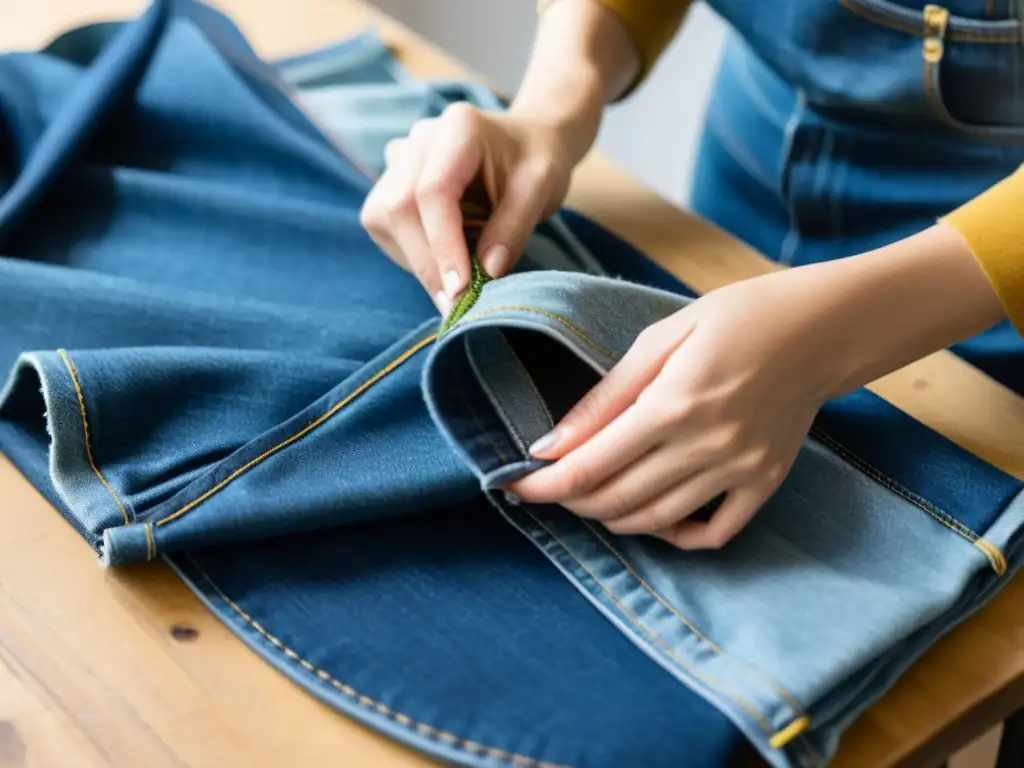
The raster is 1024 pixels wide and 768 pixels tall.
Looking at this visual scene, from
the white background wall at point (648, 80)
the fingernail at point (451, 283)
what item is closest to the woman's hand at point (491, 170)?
the fingernail at point (451, 283)

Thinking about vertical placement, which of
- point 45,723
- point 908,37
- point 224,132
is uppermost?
point 908,37

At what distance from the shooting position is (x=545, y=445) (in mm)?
460

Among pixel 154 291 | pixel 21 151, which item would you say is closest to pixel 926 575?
pixel 154 291

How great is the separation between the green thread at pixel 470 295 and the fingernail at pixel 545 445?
6 centimetres

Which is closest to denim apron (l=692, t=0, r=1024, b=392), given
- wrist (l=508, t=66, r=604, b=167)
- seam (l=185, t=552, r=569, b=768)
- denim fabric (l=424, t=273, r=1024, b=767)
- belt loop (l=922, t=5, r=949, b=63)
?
belt loop (l=922, t=5, r=949, b=63)

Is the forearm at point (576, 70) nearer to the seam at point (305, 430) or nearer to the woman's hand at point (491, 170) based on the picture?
the woman's hand at point (491, 170)

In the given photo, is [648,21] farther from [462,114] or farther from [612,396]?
[612,396]

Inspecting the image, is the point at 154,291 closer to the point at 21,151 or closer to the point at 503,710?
the point at 21,151

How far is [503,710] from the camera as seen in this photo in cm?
41

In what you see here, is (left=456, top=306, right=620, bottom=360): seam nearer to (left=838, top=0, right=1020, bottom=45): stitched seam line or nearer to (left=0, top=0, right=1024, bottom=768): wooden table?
(left=0, top=0, right=1024, bottom=768): wooden table

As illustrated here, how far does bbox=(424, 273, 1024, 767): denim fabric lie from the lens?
0.42 meters

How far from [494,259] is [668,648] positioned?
223 millimetres

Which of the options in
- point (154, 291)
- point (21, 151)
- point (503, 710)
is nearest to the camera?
point (503, 710)

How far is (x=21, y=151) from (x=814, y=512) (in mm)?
512
